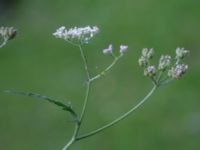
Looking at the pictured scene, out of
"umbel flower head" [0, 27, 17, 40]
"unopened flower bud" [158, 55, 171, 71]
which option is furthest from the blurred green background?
"umbel flower head" [0, 27, 17, 40]

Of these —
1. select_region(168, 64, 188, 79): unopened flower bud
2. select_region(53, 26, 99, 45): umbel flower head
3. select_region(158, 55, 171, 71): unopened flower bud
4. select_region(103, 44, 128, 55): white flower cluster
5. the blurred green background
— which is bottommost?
select_region(168, 64, 188, 79): unopened flower bud

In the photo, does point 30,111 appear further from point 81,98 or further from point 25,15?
point 25,15

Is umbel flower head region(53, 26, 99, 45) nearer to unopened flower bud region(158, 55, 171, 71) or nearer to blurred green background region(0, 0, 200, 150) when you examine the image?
Answer: unopened flower bud region(158, 55, 171, 71)

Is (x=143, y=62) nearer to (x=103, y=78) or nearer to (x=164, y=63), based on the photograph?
(x=164, y=63)

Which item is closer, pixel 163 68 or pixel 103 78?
pixel 163 68

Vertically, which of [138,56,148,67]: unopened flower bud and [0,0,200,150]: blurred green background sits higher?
[0,0,200,150]: blurred green background

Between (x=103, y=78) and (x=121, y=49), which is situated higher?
(x=103, y=78)

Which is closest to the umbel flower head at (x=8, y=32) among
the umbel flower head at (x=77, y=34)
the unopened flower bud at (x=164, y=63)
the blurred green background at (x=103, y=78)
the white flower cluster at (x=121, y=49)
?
the umbel flower head at (x=77, y=34)

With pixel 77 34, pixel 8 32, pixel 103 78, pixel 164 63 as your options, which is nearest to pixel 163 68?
pixel 164 63
